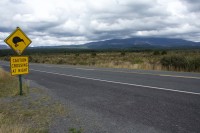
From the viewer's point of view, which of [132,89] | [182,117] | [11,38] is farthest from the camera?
[132,89]

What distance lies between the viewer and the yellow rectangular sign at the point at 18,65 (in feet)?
29.8

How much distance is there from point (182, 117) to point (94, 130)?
2.11m

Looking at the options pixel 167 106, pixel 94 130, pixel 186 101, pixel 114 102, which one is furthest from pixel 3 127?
pixel 186 101

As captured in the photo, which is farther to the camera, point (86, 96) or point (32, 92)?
point (32, 92)

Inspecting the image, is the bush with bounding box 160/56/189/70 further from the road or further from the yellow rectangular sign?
the yellow rectangular sign

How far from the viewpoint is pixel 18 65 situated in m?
9.25

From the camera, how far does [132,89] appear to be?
33.9 ft

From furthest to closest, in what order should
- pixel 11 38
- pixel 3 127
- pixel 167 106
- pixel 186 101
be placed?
pixel 11 38 < pixel 186 101 < pixel 167 106 < pixel 3 127

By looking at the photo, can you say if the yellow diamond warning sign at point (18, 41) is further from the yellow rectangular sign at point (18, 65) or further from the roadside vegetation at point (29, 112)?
the roadside vegetation at point (29, 112)

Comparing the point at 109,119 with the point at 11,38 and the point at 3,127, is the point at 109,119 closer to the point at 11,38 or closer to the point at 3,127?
the point at 3,127

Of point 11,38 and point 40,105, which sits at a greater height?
point 11,38

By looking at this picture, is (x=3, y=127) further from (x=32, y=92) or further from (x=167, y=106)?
(x=32, y=92)

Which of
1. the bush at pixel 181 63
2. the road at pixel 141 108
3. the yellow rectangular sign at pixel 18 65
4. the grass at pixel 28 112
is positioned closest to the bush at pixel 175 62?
the bush at pixel 181 63

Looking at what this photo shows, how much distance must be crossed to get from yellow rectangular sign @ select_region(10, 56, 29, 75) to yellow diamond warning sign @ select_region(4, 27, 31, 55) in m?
0.25
